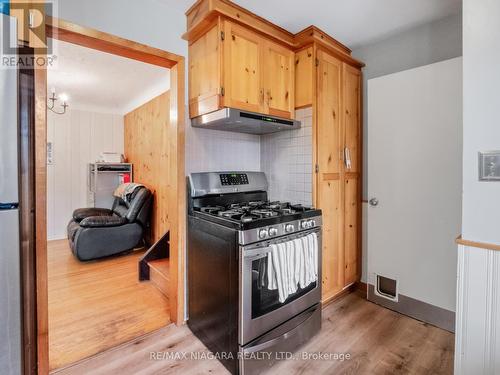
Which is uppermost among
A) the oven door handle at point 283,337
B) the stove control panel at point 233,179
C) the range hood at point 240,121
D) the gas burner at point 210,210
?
the range hood at point 240,121

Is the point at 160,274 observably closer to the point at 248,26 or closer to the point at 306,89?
the point at 306,89

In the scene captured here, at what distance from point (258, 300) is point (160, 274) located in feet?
4.86

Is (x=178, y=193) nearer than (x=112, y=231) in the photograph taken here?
Yes

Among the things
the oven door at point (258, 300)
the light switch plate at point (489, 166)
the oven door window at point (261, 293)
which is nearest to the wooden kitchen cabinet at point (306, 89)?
the oven door at point (258, 300)

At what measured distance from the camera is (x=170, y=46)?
6.38 ft

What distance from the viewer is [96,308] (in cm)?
232

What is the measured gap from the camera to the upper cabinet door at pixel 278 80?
2049 mm

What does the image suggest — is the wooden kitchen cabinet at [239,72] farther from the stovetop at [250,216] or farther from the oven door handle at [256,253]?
the oven door handle at [256,253]

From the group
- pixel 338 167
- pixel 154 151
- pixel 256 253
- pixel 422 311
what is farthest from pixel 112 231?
pixel 422 311

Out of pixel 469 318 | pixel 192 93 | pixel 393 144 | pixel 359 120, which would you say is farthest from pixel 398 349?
pixel 192 93

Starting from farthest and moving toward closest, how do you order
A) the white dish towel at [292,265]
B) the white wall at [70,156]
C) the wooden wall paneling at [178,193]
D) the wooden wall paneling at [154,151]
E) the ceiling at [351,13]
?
the white wall at [70,156]
the wooden wall paneling at [154,151]
the wooden wall paneling at [178,193]
the ceiling at [351,13]
the white dish towel at [292,265]

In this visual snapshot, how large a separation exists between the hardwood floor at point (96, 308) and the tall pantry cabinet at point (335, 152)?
1.59 metres

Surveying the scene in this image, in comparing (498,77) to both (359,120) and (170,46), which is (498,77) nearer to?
(359,120)

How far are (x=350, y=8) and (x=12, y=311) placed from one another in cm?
274
